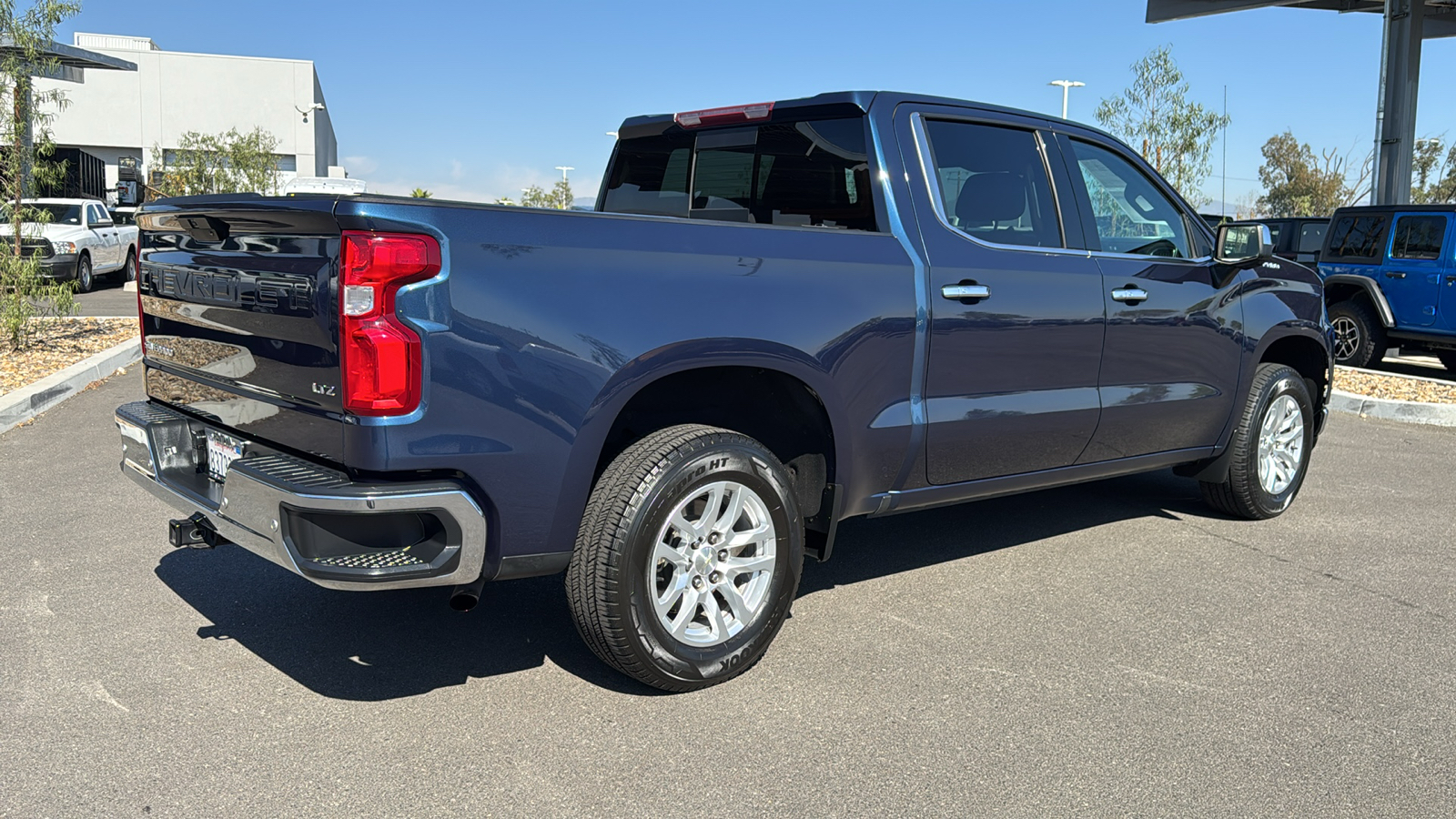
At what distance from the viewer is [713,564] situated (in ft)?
12.1

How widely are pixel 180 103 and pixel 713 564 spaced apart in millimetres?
57834

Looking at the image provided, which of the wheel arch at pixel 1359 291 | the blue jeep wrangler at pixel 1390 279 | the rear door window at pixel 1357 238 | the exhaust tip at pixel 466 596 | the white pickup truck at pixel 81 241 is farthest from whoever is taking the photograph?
the white pickup truck at pixel 81 241

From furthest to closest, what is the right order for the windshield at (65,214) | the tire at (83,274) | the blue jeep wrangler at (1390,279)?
the windshield at (65,214) < the tire at (83,274) < the blue jeep wrangler at (1390,279)

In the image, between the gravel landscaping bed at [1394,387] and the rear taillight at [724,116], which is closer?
the rear taillight at [724,116]

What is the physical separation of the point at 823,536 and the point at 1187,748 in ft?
4.45

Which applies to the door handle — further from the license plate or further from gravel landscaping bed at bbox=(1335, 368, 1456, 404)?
gravel landscaping bed at bbox=(1335, 368, 1456, 404)

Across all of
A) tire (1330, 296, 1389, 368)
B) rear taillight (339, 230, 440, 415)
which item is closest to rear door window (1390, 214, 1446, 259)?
tire (1330, 296, 1389, 368)

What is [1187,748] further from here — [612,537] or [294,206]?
[294,206]

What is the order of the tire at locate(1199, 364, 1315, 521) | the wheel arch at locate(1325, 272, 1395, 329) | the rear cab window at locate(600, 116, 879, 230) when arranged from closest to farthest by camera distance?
1. the rear cab window at locate(600, 116, 879, 230)
2. the tire at locate(1199, 364, 1315, 521)
3. the wheel arch at locate(1325, 272, 1395, 329)

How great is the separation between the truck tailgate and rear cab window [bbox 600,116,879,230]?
1630 millimetres

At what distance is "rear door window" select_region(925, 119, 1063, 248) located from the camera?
174 inches

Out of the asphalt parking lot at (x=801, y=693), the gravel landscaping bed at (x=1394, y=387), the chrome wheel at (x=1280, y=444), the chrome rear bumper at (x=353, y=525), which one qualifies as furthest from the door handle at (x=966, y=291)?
the gravel landscaping bed at (x=1394, y=387)

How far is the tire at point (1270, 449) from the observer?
581 centimetres

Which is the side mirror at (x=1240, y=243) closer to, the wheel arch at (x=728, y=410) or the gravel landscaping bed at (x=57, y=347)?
the wheel arch at (x=728, y=410)
